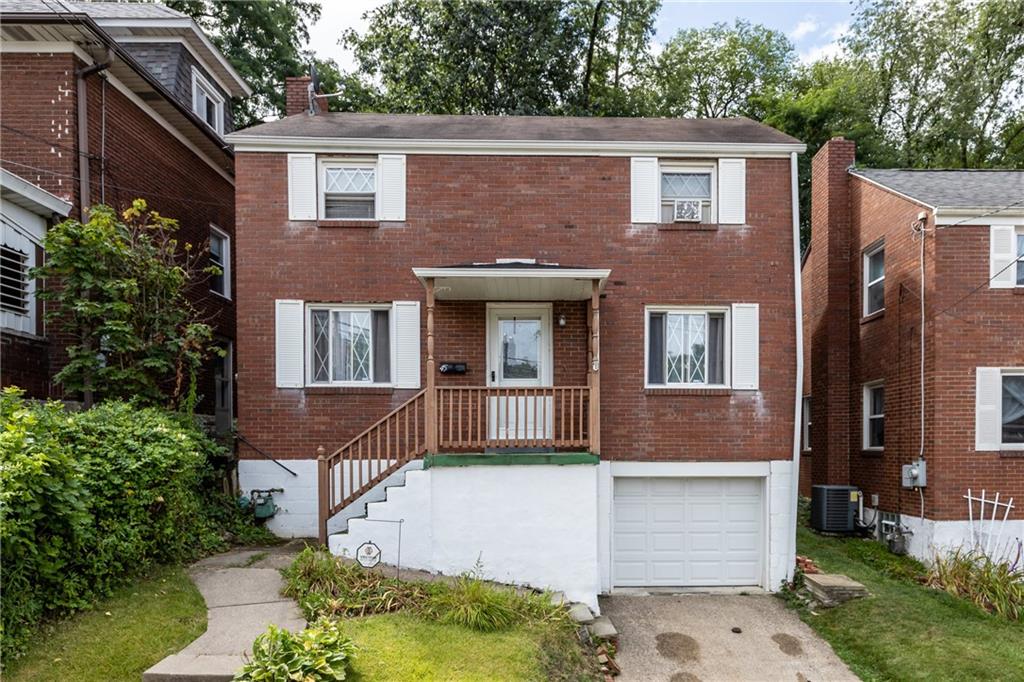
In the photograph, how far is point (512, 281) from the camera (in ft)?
27.3

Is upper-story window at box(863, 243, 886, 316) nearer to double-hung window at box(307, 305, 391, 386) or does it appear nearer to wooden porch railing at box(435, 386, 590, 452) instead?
wooden porch railing at box(435, 386, 590, 452)

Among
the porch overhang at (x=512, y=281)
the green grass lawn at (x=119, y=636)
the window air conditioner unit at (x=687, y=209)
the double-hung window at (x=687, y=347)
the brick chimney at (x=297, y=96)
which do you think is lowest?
the green grass lawn at (x=119, y=636)

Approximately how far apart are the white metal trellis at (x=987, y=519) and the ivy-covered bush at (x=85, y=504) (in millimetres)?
11054

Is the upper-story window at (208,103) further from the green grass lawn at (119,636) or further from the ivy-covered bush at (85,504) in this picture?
the green grass lawn at (119,636)

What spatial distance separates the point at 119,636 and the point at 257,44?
757 inches

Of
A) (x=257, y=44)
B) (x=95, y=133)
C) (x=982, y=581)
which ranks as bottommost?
(x=982, y=581)

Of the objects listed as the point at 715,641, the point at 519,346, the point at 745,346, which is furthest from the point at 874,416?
the point at 519,346

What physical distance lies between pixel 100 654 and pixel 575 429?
6.13 metres

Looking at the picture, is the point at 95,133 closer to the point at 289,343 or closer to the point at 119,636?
the point at 289,343

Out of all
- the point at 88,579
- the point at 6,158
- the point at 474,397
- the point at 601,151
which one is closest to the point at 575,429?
the point at 474,397

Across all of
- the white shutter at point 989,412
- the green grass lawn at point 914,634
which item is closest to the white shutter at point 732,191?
the white shutter at point 989,412

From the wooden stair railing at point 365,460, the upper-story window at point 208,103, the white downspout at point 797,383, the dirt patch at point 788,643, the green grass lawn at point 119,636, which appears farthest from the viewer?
the upper-story window at point 208,103

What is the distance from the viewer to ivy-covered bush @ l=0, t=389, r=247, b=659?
5.00 metres

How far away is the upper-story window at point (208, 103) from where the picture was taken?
13.6 metres
